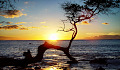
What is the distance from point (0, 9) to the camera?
6.17 meters

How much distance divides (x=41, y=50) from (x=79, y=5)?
298 inches

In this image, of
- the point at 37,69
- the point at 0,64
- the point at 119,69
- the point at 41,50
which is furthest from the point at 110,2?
the point at 0,64

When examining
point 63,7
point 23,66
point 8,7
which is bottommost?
point 23,66

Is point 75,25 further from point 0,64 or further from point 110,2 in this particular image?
point 0,64

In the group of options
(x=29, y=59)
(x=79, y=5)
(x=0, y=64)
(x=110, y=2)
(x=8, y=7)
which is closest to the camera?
(x=8, y=7)

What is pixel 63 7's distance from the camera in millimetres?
15297

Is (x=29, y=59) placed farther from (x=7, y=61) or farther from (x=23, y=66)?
(x=7, y=61)

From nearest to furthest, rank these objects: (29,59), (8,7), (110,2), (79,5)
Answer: (8,7)
(29,59)
(110,2)
(79,5)

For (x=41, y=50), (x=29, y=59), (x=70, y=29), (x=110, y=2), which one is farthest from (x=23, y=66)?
(x=110, y=2)

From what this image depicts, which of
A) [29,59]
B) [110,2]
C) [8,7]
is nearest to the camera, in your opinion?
[8,7]

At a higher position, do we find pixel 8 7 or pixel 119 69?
pixel 8 7

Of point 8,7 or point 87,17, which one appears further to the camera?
point 87,17

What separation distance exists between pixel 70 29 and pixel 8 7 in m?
9.98

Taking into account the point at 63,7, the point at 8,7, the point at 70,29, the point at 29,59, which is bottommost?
the point at 29,59
